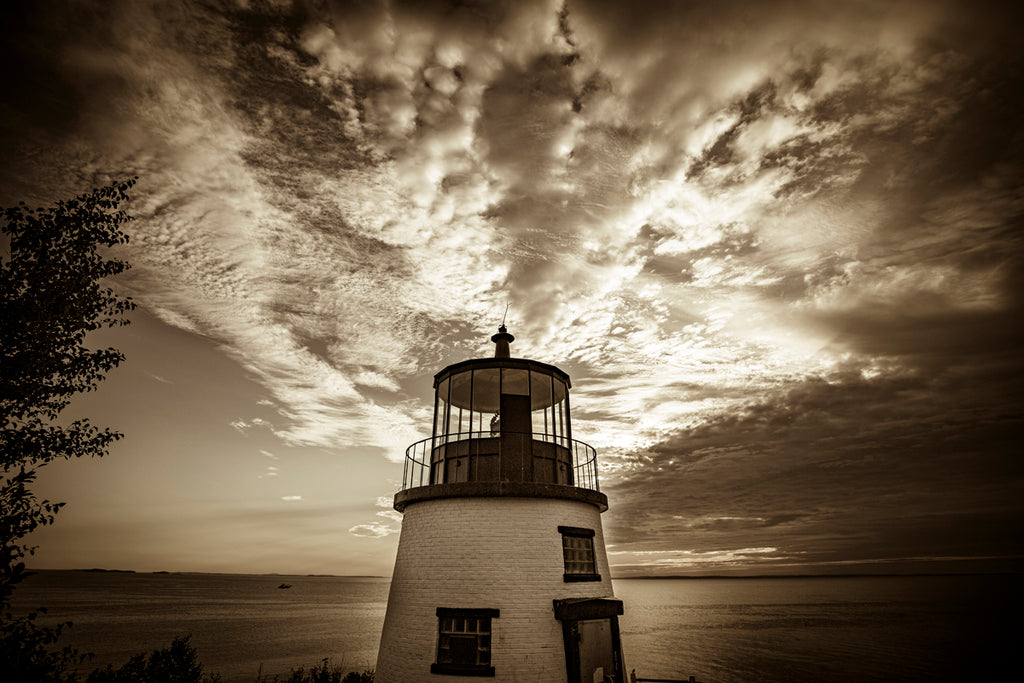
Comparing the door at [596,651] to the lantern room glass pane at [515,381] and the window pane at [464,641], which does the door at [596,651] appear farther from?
the lantern room glass pane at [515,381]

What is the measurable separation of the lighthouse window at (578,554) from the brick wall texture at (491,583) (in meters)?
0.16

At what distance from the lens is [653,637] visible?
57500 millimetres

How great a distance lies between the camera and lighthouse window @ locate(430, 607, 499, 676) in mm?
9516

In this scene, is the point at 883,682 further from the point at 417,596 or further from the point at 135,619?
the point at 135,619

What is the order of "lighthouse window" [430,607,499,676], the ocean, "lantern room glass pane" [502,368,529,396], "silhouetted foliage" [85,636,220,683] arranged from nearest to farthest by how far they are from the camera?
"lighthouse window" [430,607,499,676]
"lantern room glass pane" [502,368,529,396]
"silhouetted foliage" [85,636,220,683]
the ocean

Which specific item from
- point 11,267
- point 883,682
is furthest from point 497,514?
point 883,682

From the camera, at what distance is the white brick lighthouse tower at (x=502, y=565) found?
9711 millimetres

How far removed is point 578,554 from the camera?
11.1 meters

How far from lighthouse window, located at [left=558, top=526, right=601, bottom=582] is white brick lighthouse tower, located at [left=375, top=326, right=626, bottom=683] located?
23 mm

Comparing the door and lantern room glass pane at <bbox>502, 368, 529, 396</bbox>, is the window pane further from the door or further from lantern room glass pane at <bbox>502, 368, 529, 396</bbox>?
lantern room glass pane at <bbox>502, 368, 529, 396</bbox>

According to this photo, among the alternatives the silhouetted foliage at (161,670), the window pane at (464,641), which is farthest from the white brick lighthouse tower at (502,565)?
the silhouetted foliage at (161,670)

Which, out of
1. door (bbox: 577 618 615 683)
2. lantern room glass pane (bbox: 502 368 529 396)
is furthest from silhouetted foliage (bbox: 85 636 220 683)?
lantern room glass pane (bbox: 502 368 529 396)

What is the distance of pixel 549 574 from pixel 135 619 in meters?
85.0

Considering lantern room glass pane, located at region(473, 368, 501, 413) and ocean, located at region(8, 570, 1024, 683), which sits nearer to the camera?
lantern room glass pane, located at region(473, 368, 501, 413)
